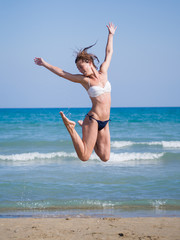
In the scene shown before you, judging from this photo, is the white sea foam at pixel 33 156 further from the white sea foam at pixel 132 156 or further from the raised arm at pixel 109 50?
the raised arm at pixel 109 50

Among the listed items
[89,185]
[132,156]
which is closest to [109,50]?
[89,185]

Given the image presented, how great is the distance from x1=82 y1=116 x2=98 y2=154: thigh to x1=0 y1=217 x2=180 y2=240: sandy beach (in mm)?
2174

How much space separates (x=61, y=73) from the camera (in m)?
5.22

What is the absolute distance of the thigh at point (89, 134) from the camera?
5.32m

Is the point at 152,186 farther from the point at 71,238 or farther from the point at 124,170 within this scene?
the point at 71,238

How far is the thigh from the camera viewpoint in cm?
532

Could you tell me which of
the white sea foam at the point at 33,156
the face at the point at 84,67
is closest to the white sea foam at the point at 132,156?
the white sea foam at the point at 33,156

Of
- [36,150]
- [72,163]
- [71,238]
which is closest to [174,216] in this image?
[71,238]

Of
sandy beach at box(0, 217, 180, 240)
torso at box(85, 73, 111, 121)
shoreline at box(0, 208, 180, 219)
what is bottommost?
shoreline at box(0, 208, 180, 219)

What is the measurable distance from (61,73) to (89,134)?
1054 millimetres

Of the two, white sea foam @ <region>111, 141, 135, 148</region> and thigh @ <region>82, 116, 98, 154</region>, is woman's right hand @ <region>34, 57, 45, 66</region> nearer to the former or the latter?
thigh @ <region>82, 116, 98, 154</region>

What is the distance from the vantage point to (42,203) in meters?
8.84

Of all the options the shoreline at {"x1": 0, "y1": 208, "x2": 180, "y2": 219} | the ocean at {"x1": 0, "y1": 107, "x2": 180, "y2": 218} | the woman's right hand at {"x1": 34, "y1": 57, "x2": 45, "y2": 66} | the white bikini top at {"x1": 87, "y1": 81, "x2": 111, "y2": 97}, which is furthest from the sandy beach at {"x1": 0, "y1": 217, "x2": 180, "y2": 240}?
the woman's right hand at {"x1": 34, "y1": 57, "x2": 45, "y2": 66}

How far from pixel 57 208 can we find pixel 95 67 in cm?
437
